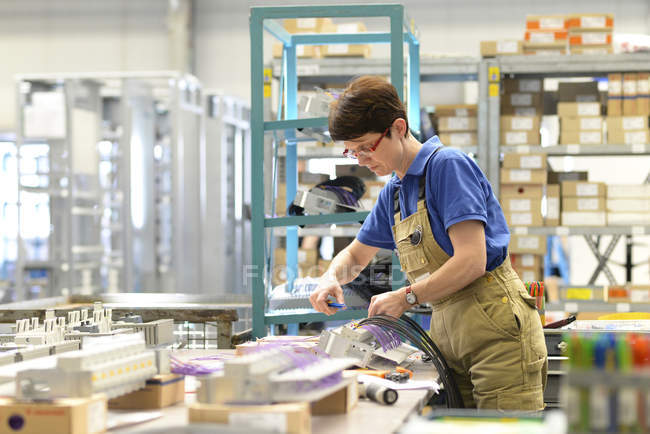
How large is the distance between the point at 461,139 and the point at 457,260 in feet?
11.9

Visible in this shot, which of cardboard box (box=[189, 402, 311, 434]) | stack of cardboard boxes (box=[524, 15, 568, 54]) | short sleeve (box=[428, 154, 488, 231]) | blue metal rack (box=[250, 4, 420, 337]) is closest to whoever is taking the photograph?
cardboard box (box=[189, 402, 311, 434])

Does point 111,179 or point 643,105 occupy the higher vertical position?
point 643,105

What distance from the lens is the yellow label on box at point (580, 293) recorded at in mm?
5426

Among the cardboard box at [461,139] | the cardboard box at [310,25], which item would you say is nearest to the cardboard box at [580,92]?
the cardboard box at [461,139]

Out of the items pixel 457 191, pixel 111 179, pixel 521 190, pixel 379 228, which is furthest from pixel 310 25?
pixel 457 191

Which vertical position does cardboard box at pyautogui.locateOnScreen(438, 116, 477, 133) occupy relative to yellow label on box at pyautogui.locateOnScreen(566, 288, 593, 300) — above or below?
above

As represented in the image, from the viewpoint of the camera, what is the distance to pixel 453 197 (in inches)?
82.4

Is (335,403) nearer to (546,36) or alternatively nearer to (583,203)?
(583,203)

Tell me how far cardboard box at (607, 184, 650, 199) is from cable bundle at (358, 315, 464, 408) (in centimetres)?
364

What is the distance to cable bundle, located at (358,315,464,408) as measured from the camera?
219 cm

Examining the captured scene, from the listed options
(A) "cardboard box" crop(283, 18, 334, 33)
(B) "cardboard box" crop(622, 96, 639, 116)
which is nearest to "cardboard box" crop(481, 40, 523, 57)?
(B) "cardboard box" crop(622, 96, 639, 116)

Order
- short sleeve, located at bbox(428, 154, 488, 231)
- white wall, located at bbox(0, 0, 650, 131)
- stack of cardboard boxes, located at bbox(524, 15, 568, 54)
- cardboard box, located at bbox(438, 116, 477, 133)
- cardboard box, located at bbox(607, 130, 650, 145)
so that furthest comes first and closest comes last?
white wall, located at bbox(0, 0, 650, 131) < stack of cardboard boxes, located at bbox(524, 15, 568, 54) < cardboard box, located at bbox(438, 116, 477, 133) < cardboard box, located at bbox(607, 130, 650, 145) < short sleeve, located at bbox(428, 154, 488, 231)

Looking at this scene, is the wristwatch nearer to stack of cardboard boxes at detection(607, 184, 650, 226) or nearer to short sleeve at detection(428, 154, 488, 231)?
short sleeve at detection(428, 154, 488, 231)

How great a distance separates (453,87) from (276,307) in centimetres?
541
